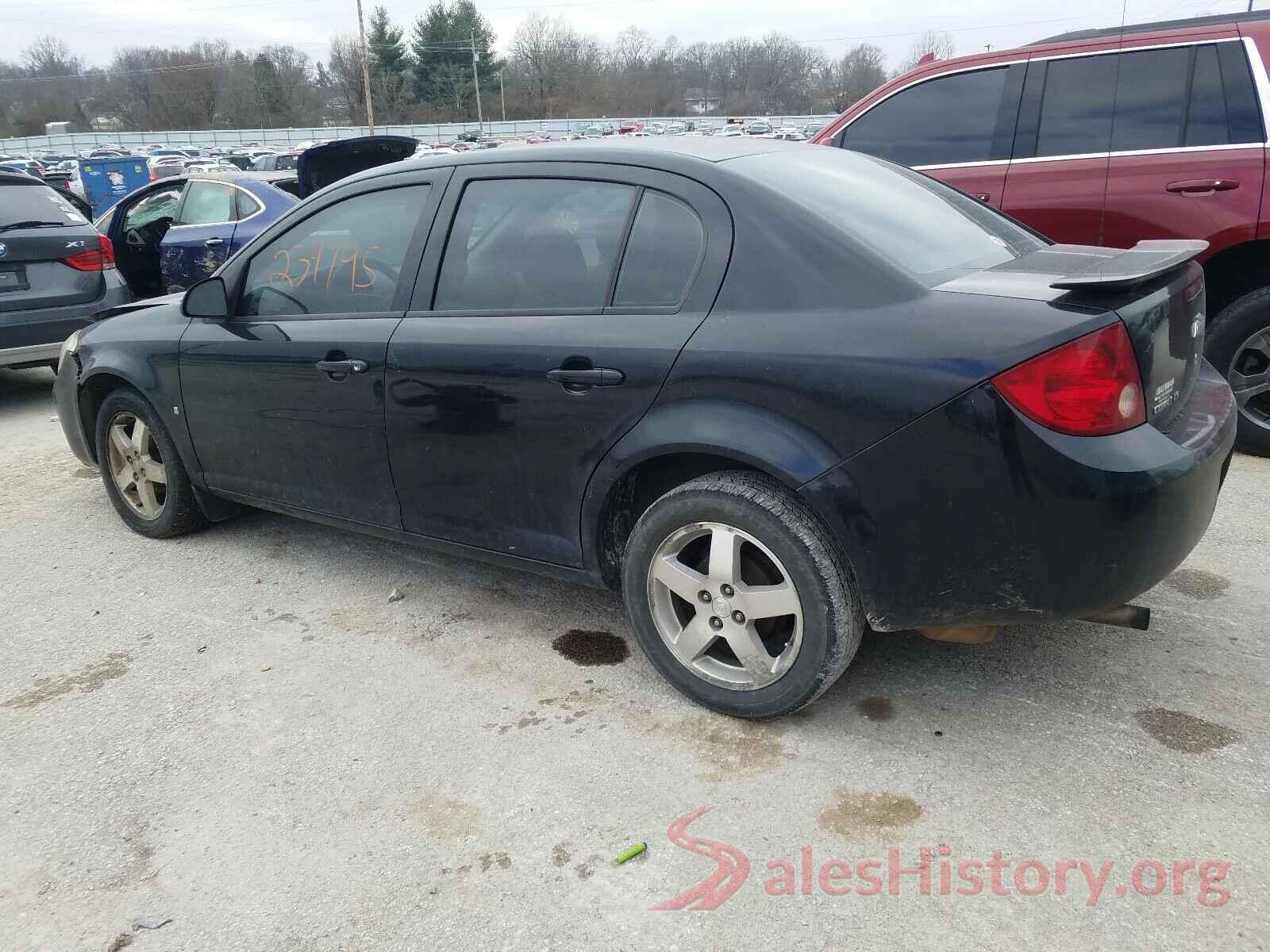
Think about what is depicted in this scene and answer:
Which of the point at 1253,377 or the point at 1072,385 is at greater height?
the point at 1072,385

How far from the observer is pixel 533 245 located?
314 centimetres

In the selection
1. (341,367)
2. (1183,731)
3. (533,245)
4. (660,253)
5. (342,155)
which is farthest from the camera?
(342,155)

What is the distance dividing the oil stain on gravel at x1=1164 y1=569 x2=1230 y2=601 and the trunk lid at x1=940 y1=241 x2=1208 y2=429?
39.8 inches

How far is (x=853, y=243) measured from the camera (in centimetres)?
263

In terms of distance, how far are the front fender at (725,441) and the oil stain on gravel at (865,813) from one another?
2.69ft

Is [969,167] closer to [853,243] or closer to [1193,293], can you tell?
[1193,293]

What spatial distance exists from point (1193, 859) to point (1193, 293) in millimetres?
1547

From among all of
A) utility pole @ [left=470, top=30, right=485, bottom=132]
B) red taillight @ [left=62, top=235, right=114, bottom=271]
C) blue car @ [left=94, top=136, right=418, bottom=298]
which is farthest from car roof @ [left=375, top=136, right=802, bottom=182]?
utility pole @ [left=470, top=30, right=485, bottom=132]

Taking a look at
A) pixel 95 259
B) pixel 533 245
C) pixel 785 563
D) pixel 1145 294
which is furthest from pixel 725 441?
pixel 95 259

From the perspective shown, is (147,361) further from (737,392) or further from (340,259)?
(737,392)

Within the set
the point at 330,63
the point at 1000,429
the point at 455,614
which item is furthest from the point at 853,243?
the point at 330,63

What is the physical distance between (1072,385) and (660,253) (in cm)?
120

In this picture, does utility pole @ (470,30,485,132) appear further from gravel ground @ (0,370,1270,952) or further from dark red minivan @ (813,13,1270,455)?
gravel ground @ (0,370,1270,952)

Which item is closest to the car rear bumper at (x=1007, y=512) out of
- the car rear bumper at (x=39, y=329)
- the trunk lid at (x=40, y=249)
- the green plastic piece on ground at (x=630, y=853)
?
the green plastic piece on ground at (x=630, y=853)
